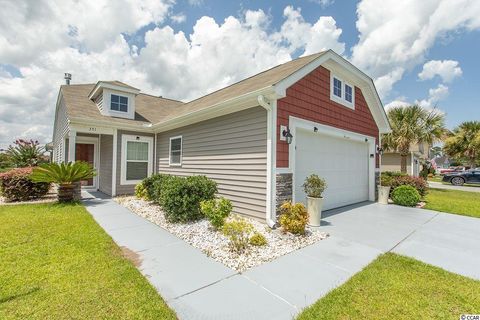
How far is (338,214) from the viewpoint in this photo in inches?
280

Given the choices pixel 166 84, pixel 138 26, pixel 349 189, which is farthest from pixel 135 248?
pixel 166 84

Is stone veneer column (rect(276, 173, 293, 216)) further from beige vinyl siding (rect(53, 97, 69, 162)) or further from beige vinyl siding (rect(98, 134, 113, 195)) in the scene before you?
beige vinyl siding (rect(53, 97, 69, 162))

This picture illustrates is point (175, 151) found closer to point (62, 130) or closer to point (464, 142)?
point (62, 130)

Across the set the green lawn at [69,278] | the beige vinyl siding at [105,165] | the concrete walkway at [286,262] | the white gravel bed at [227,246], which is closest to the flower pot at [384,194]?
the concrete walkway at [286,262]

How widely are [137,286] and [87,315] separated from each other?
61 cm

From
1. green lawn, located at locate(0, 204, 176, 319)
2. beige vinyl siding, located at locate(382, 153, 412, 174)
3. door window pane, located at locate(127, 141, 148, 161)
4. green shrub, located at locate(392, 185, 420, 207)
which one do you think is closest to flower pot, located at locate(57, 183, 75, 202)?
door window pane, located at locate(127, 141, 148, 161)

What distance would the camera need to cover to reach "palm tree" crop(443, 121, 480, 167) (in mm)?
23044

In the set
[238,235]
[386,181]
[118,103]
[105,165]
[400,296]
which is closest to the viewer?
[400,296]

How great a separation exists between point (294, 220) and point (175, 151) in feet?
20.3

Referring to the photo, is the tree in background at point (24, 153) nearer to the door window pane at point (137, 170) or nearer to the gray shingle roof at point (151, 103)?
the gray shingle roof at point (151, 103)

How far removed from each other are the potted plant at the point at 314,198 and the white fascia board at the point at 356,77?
7.90 ft

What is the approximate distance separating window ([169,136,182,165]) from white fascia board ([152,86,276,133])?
1.91 feet

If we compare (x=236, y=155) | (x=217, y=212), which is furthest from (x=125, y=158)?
(x=217, y=212)

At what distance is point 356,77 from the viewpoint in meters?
8.22
